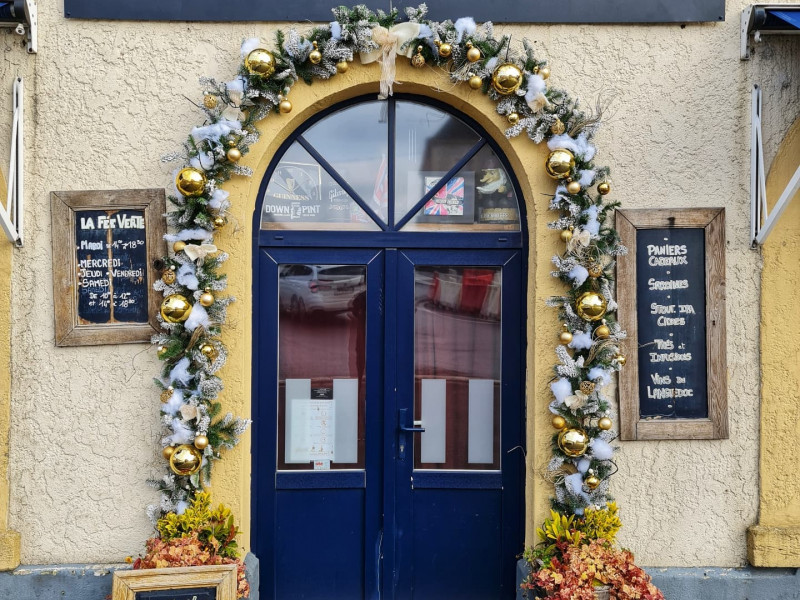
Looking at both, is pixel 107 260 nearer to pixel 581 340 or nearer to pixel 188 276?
pixel 188 276

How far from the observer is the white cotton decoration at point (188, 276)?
367cm

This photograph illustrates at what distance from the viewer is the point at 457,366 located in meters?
4.15

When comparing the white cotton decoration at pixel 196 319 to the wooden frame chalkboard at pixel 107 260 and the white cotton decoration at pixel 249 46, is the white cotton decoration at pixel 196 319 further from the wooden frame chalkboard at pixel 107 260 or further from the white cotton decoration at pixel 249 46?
the white cotton decoration at pixel 249 46

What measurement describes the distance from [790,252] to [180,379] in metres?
3.43

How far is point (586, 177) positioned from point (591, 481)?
5.30 feet

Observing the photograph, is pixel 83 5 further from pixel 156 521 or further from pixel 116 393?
pixel 156 521

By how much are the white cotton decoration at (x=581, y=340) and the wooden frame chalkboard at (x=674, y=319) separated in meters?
0.29

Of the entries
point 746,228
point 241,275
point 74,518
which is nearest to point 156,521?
point 74,518

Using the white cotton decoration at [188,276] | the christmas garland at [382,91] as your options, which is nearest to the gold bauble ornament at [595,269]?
the christmas garland at [382,91]

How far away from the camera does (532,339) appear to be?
3.95 meters

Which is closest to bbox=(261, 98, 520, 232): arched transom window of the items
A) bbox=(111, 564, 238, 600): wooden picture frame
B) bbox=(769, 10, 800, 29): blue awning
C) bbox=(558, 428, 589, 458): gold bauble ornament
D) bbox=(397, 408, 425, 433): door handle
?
bbox=(397, 408, 425, 433): door handle

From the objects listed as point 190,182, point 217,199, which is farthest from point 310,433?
point 190,182

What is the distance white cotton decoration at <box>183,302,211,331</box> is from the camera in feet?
12.0

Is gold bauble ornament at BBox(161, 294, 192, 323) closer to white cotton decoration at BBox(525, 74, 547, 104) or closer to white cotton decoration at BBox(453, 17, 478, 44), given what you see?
white cotton decoration at BBox(453, 17, 478, 44)
